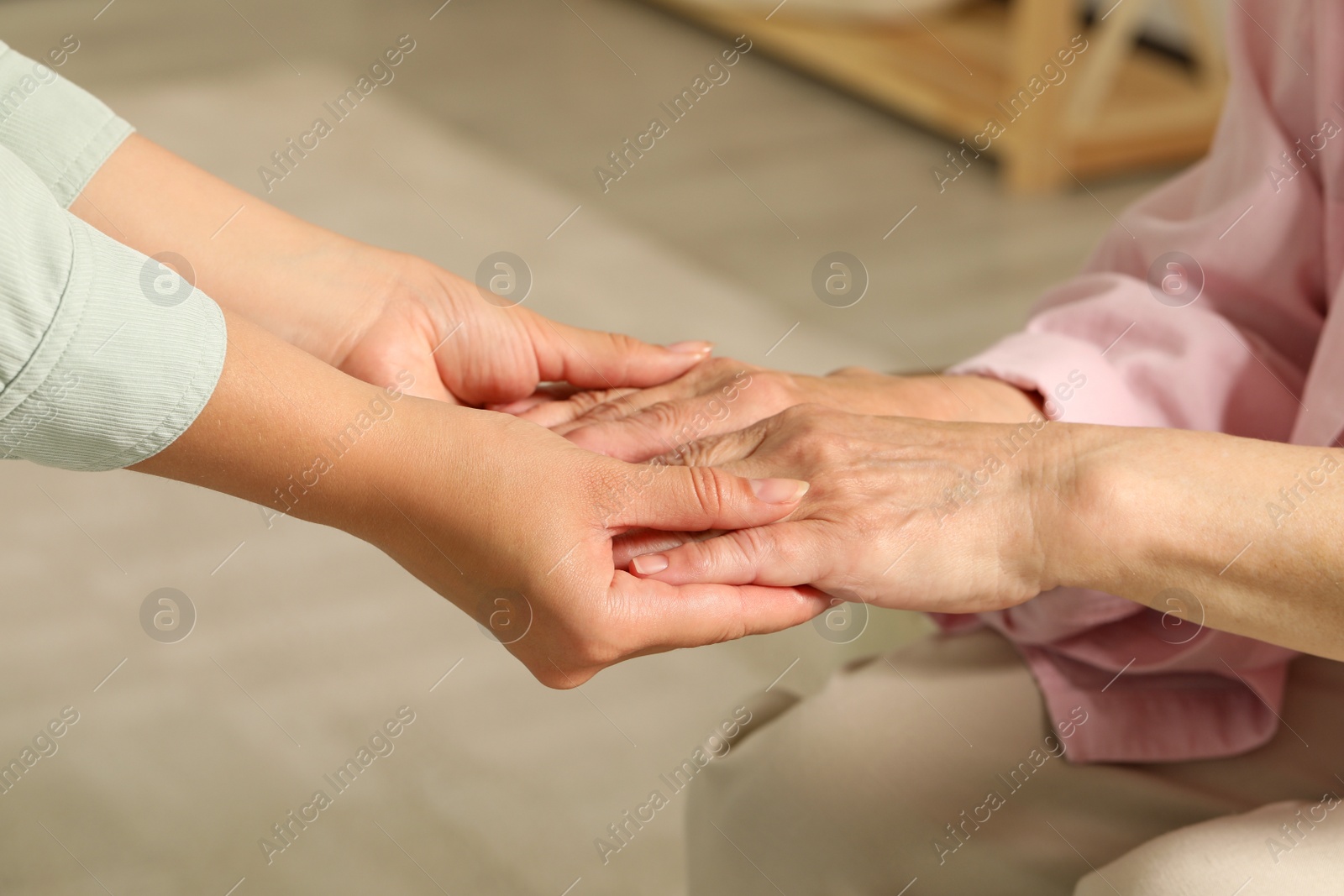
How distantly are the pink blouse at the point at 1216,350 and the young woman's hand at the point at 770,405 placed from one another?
1.0 inches

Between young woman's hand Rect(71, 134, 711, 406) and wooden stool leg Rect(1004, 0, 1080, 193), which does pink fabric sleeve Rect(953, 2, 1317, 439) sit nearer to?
young woman's hand Rect(71, 134, 711, 406)

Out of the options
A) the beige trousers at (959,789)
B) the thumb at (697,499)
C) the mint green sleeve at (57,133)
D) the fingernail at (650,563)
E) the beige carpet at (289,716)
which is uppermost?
the mint green sleeve at (57,133)

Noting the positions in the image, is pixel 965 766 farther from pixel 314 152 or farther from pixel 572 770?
pixel 314 152

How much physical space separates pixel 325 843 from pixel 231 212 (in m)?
0.72

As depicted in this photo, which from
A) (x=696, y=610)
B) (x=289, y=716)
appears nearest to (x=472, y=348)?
(x=696, y=610)

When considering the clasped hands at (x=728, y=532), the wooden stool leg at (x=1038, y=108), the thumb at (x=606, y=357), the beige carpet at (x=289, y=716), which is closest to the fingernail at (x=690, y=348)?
the thumb at (x=606, y=357)

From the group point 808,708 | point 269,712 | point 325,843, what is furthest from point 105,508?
point 808,708

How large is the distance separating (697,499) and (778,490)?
0.05 metres

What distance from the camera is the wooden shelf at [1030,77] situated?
9.07 ft

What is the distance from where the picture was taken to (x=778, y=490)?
0.83 metres

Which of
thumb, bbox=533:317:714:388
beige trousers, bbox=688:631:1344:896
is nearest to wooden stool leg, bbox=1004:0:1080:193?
thumb, bbox=533:317:714:388

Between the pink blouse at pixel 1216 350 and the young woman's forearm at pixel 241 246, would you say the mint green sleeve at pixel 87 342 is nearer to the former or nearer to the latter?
the young woman's forearm at pixel 241 246

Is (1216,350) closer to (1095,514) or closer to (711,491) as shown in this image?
(1095,514)

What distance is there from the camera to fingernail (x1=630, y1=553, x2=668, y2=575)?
0.81 metres
